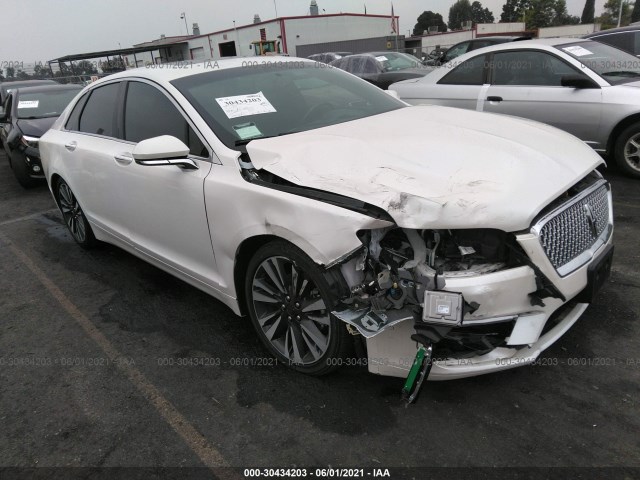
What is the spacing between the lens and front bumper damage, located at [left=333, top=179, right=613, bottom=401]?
2.11 metres

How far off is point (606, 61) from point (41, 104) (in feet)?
29.8

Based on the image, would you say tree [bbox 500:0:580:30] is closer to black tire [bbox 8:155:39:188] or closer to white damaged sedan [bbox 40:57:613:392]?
black tire [bbox 8:155:39:188]

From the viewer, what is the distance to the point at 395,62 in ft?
41.9

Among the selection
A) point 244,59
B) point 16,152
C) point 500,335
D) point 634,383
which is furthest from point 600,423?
point 16,152

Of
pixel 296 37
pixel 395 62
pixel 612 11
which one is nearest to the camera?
pixel 395 62

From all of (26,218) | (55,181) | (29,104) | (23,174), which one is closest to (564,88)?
(55,181)

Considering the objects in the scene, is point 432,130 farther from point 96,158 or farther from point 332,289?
point 96,158

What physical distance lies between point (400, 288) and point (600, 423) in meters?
1.15

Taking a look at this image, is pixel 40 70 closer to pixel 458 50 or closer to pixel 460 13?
pixel 458 50

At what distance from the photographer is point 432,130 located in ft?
9.49

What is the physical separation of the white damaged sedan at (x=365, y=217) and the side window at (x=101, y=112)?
365 mm

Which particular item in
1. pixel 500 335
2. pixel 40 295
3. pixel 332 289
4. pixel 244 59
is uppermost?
pixel 244 59

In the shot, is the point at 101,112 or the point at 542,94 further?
the point at 542,94

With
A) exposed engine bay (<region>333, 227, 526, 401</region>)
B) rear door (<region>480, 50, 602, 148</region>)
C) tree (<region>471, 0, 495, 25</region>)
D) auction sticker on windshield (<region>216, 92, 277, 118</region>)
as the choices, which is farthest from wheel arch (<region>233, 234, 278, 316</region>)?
tree (<region>471, 0, 495, 25</region>)
